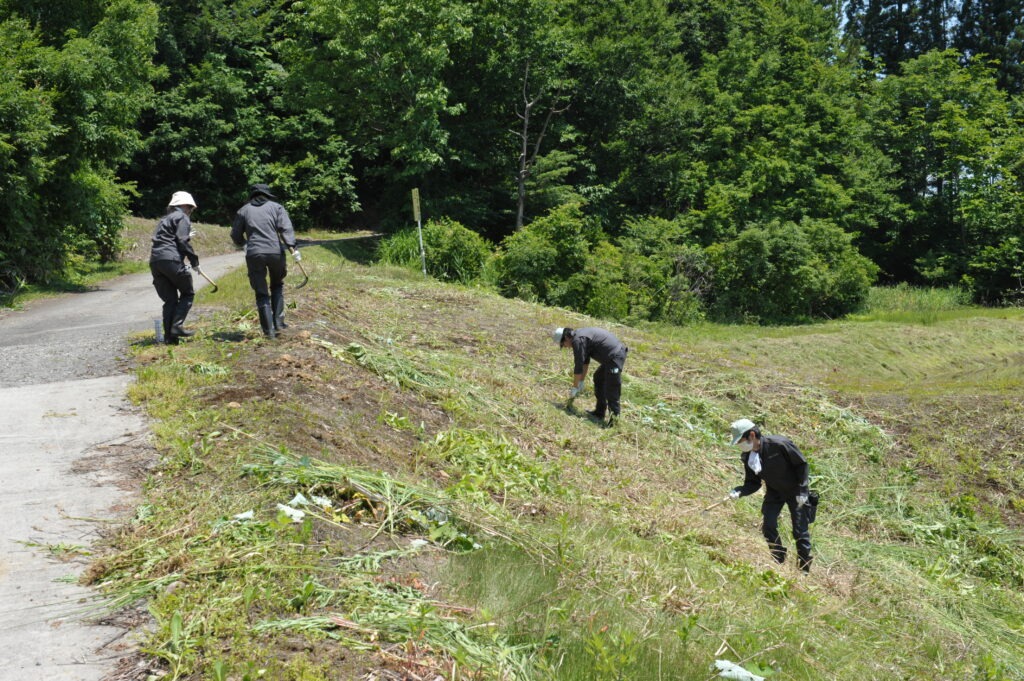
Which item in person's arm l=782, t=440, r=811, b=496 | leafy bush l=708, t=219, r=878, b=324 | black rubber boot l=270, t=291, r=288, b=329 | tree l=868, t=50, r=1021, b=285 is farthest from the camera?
tree l=868, t=50, r=1021, b=285

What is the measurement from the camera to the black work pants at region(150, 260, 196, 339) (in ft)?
32.9

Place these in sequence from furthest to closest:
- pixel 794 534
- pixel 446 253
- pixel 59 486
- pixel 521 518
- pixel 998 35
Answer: pixel 998 35, pixel 446 253, pixel 794 534, pixel 521 518, pixel 59 486

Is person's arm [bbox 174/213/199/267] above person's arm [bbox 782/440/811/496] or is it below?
above

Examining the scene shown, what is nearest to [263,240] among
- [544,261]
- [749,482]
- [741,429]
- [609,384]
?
[609,384]

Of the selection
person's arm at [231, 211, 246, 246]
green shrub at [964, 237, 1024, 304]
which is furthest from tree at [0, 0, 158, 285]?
green shrub at [964, 237, 1024, 304]

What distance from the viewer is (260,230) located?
10.1 m

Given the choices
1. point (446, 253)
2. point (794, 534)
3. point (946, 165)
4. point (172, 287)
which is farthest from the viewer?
point (946, 165)

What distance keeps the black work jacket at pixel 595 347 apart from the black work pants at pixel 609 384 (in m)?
0.05

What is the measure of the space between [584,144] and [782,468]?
28.9m

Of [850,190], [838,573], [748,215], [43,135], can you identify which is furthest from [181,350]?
[850,190]

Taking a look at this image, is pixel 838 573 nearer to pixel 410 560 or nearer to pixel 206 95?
pixel 410 560

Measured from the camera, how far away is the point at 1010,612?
28.7 feet

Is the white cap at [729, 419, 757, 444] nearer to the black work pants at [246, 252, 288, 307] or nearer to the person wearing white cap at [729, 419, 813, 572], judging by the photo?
the person wearing white cap at [729, 419, 813, 572]

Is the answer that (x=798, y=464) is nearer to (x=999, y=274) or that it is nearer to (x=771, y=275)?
(x=771, y=275)
